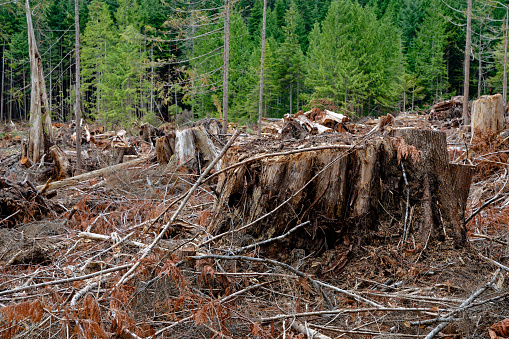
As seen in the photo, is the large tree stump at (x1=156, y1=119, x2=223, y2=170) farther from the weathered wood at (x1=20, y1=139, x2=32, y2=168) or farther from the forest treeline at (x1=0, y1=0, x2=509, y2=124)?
the forest treeline at (x1=0, y1=0, x2=509, y2=124)

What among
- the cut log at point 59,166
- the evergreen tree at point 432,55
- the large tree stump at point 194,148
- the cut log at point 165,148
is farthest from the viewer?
the evergreen tree at point 432,55

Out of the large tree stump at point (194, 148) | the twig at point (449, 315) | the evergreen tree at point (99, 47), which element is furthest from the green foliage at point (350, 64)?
the twig at point (449, 315)

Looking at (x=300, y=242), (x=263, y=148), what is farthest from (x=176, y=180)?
(x=300, y=242)

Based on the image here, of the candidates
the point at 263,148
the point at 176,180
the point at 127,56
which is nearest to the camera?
the point at 263,148

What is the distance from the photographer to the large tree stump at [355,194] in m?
3.29

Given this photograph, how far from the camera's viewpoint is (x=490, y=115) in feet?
24.5

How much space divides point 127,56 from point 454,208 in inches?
1235

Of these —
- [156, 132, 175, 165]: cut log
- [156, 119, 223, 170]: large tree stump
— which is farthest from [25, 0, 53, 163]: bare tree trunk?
[156, 119, 223, 170]: large tree stump

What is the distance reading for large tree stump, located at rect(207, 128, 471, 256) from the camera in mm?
3295

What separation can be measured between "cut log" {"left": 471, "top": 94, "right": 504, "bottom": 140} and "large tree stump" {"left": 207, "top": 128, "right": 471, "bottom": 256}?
4.99 m

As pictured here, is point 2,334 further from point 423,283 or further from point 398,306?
point 423,283

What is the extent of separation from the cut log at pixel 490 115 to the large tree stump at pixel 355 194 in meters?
4.99

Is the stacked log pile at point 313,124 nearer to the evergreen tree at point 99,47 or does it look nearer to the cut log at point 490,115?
the cut log at point 490,115

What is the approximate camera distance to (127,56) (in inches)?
1206
